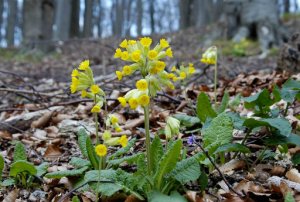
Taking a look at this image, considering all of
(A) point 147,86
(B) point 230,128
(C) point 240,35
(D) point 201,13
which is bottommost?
(B) point 230,128

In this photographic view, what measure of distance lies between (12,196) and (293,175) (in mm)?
1278

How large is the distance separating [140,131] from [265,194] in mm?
1149

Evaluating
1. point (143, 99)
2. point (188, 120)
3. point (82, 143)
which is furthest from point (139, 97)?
point (188, 120)

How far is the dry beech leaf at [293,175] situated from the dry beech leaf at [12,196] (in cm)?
124

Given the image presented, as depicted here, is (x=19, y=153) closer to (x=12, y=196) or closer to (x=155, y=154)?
(x=12, y=196)

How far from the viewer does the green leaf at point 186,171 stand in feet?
5.10

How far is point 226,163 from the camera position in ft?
6.49

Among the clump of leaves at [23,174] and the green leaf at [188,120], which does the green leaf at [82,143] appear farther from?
the green leaf at [188,120]

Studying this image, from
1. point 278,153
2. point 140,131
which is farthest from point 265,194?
point 140,131

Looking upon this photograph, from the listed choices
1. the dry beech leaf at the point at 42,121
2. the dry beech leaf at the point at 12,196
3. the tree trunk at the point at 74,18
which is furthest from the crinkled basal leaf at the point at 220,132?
the tree trunk at the point at 74,18

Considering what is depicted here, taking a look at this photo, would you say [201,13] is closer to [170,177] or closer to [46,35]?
[46,35]

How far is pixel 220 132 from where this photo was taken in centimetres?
175

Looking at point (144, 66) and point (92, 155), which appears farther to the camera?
point (92, 155)

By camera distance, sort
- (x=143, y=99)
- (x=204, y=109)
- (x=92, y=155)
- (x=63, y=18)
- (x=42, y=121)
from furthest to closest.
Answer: (x=63, y=18)
(x=42, y=121)
(x=204, y=109)
(x=92, y=155)
(x=143, y=99)
